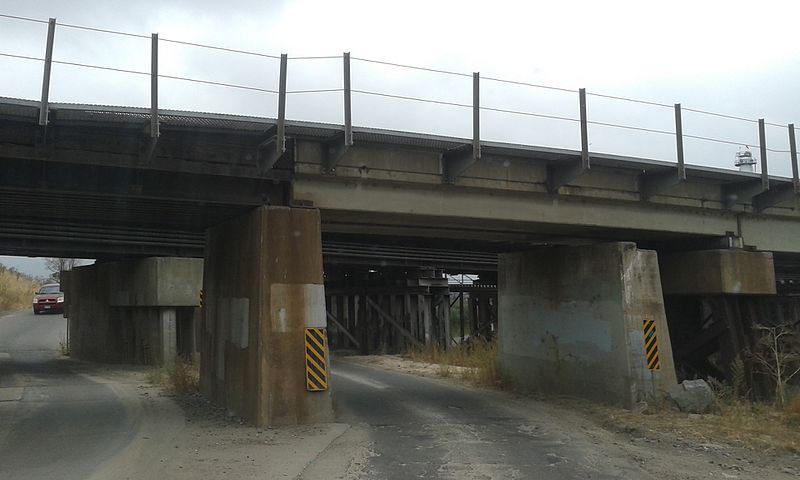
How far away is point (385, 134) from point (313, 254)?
2244 millimetres

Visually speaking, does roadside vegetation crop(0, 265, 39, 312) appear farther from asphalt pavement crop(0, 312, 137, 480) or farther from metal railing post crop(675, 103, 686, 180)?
metal railing post crop(675, 103, 686, 180)

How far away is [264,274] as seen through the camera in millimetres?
10469

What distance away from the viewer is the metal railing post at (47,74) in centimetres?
871

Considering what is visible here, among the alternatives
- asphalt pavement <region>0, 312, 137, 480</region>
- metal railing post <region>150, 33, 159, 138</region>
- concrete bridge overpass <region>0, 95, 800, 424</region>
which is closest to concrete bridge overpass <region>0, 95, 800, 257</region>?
concrete bridge overpass <region>0, 95, 800, 424</region>

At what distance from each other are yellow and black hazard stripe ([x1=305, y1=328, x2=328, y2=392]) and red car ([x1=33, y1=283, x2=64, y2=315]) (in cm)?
3921

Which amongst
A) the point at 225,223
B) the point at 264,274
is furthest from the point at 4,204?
the point at 264,274

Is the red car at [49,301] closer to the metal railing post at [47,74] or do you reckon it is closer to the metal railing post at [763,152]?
the metal railing post at [47,74]

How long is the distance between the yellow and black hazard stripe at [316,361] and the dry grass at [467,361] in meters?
6.65

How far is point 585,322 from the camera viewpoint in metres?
13.8

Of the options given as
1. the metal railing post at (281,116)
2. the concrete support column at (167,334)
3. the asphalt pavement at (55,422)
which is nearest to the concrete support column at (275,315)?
the metal railing post at (281,116)

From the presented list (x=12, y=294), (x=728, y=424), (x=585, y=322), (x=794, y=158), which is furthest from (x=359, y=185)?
(x=12, y=294)

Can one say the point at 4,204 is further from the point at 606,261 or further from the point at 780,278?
the point at 780,278

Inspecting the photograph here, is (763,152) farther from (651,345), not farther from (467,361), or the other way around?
(467,361)

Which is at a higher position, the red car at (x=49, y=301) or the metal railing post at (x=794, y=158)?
the metal railing post at (x=794, y=158)
